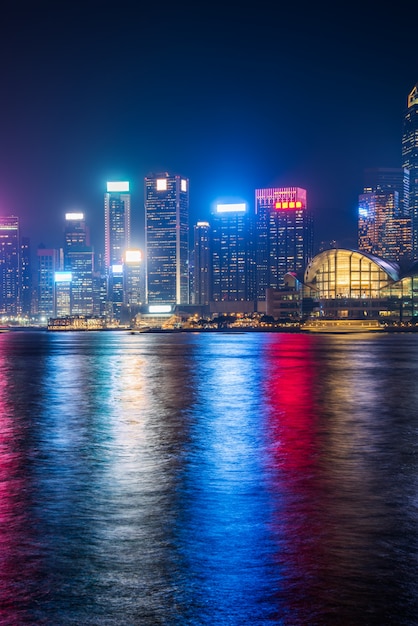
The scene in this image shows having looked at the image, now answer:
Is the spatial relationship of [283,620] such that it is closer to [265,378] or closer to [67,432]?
[67,432]

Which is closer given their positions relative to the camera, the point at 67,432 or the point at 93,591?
the point at 93,591

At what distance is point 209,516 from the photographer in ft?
47.9

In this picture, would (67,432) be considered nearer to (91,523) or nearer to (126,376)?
(91,523)

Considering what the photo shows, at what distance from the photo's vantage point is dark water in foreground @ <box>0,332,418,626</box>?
9828mm

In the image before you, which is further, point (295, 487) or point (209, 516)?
point (295, 487)

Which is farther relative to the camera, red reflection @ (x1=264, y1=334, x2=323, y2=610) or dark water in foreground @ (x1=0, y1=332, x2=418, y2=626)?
red reflection @ (x1=264, y1=334, x2=323, y2=610)

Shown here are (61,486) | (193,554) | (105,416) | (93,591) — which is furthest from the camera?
(105,416)

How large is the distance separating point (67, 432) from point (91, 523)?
48.1 ft

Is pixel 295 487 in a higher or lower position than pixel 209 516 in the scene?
lower

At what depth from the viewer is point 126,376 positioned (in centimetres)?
5809

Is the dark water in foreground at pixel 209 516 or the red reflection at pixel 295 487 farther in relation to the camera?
the red reflection at pixel 295 487

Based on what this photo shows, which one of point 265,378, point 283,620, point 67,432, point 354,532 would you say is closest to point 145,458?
point 67,432

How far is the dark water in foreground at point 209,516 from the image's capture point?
9.83 meters

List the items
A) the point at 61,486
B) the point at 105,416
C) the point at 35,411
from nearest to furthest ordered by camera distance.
A: the point at 61,486
the point at 105,416
the point at 35,411
